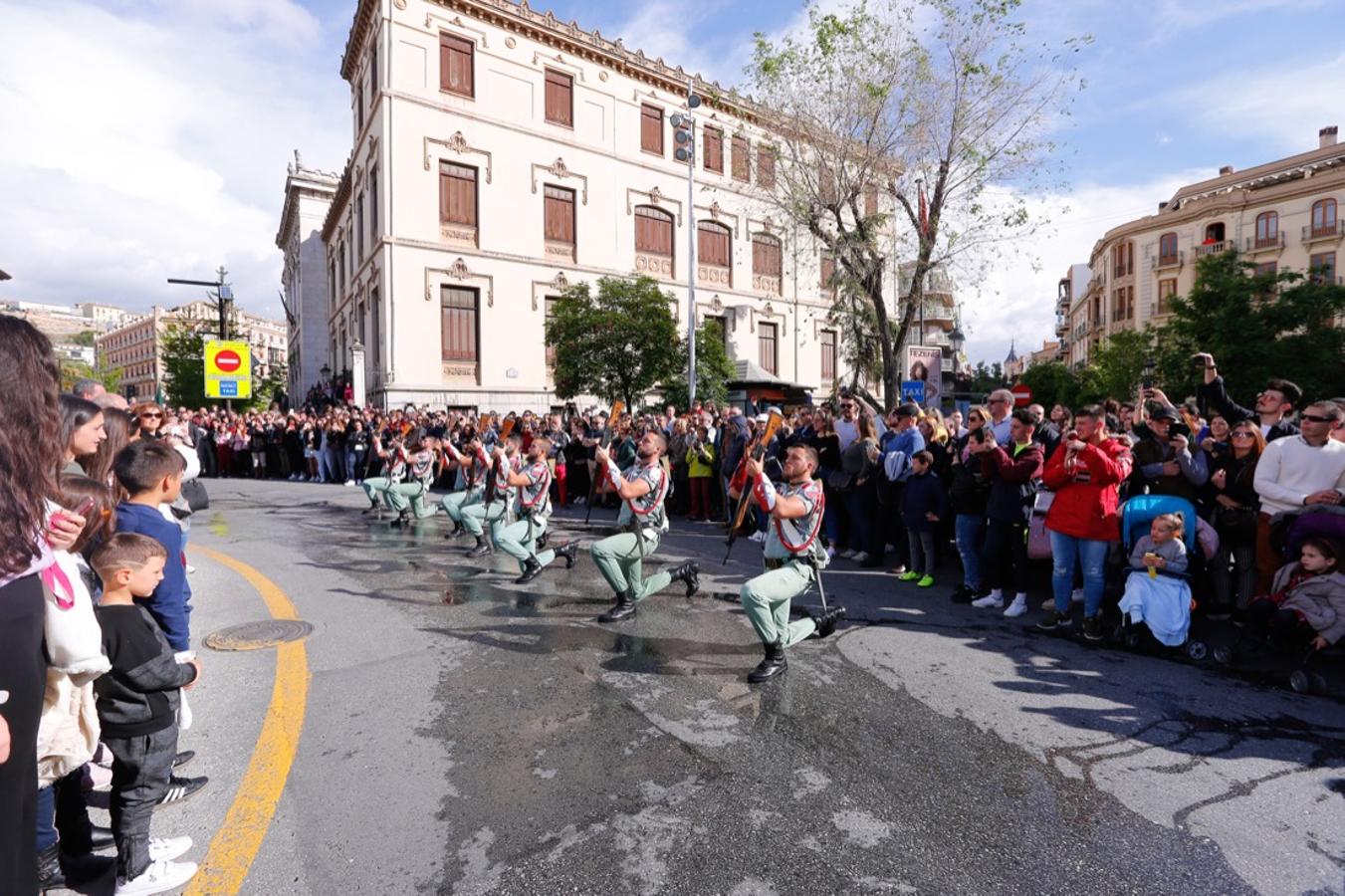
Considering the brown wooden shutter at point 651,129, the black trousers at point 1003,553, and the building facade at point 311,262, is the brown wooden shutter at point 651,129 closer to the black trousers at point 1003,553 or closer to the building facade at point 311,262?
the building facade at point 311,262

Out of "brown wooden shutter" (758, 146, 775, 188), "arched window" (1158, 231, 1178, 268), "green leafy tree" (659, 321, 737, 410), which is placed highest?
"arched window" (1158, 231, 1178, 268)

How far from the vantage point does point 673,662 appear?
539 centimetres

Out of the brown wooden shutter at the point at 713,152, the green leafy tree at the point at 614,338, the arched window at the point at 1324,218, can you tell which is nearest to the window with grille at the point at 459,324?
the green leafy tree at the point at 614,338

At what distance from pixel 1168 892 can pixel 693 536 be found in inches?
328

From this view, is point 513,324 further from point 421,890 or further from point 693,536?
point 421,890

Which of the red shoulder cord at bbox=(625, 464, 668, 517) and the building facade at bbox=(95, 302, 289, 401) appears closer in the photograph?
the red shoulder cord at bbox=(625, 464, 668, 517)

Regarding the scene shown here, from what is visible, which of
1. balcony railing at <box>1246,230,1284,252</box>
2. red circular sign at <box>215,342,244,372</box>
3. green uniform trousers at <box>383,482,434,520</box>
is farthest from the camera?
balcony railing at <box>1246,230,1284,252</box>

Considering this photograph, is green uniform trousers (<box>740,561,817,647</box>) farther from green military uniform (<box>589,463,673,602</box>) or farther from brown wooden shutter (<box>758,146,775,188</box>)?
brown wooden shutter (<box>758,146,775,188</box>)

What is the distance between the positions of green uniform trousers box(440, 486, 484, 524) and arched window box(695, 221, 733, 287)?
26137 millimetres

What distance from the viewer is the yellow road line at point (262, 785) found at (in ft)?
9.64

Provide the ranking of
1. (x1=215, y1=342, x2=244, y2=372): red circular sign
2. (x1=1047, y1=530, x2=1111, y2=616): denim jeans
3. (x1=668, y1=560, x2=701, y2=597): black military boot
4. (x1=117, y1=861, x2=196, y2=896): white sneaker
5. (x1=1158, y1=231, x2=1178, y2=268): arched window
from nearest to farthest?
(x1=117, y1=861, x2=196, y2=896): white sneaker, (x1=1047, y1=530, x2=1111, y2=616): denim jeans, (x1=668, y1=560, x2=701, y2=597): black military boot, (x1=215, y1=342, x2=244, y2=372): red circular sign, (x1=1158, y1=231, x2=1178, y2=268): arched window

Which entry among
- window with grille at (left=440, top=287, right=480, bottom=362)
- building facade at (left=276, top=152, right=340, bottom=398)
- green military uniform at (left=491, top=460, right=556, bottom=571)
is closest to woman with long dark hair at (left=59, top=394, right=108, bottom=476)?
green military uniform at (left=491, top=460, right=556, bottom=571)

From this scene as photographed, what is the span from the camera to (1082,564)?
20.5 feet

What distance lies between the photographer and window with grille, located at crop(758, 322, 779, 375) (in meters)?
37.2
